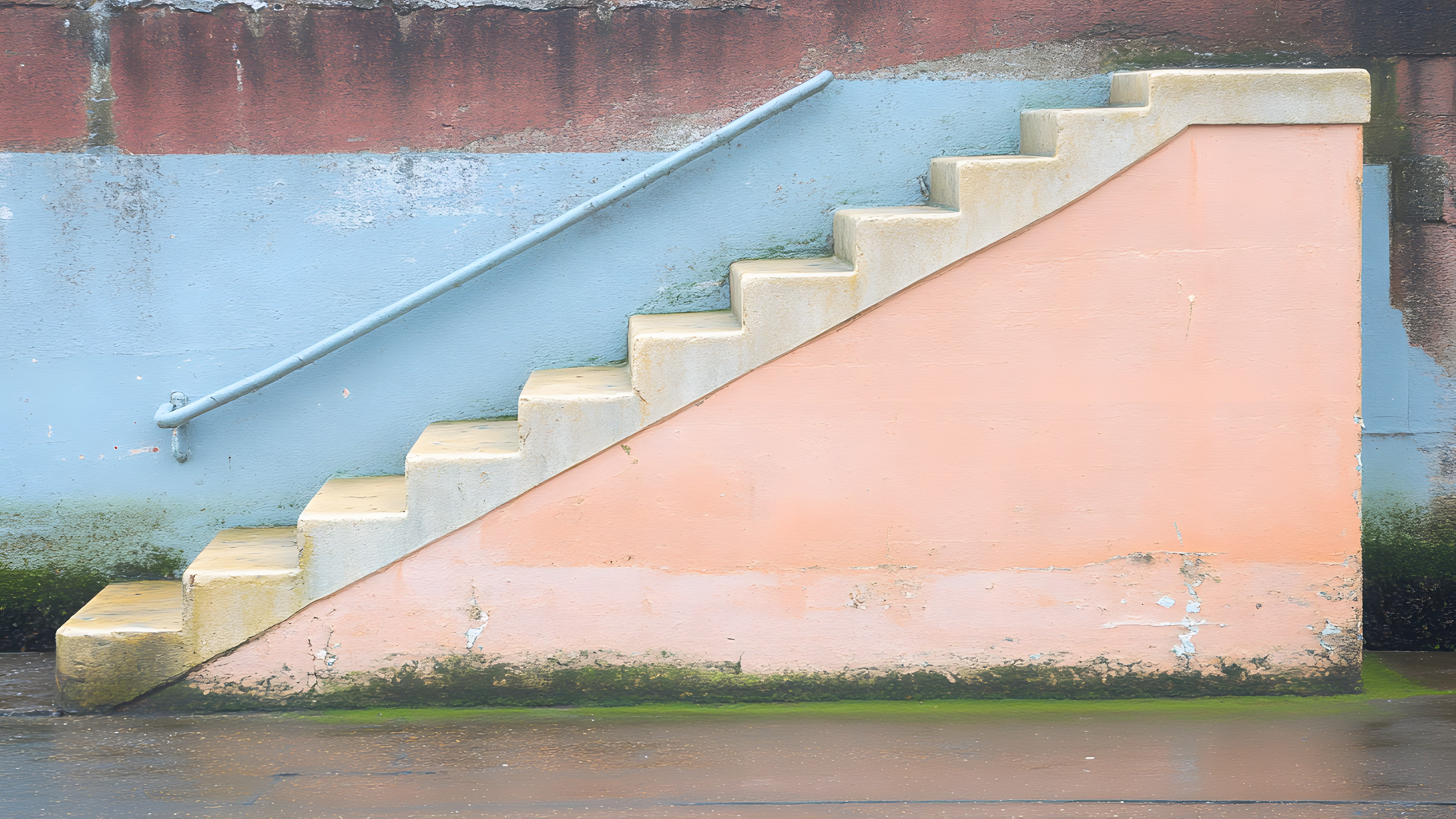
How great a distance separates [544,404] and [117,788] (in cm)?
181

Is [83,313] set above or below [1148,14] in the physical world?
below

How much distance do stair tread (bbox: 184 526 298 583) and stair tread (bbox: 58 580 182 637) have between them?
8.2 inches

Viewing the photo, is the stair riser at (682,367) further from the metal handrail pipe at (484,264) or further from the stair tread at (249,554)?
the stair tread at (249,554)

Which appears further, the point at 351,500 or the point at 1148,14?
the point at 1148,14

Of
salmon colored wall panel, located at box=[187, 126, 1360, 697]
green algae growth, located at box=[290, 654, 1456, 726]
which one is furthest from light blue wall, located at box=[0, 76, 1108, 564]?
green algae growth, located at box=[290, 654, 1456, 726]

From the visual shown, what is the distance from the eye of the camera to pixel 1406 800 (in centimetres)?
343

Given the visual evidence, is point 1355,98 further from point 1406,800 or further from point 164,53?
point 164,53

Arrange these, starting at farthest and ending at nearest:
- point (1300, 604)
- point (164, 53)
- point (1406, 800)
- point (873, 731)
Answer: point (164, 53) < point (1300, 604) < point (873, 731) < point (1406, 800)

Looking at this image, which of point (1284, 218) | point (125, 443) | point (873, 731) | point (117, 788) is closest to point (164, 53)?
point (125, 443)

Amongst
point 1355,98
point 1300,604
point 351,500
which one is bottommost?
point 1300,604

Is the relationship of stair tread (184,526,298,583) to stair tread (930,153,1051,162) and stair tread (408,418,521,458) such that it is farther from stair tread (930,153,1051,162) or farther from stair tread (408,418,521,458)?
stair tread (930,153,1051,162)

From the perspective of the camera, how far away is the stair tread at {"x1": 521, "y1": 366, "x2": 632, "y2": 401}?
4.11 m

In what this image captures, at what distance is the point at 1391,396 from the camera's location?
484 cm

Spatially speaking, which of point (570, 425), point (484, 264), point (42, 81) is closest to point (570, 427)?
point (570, 425)
